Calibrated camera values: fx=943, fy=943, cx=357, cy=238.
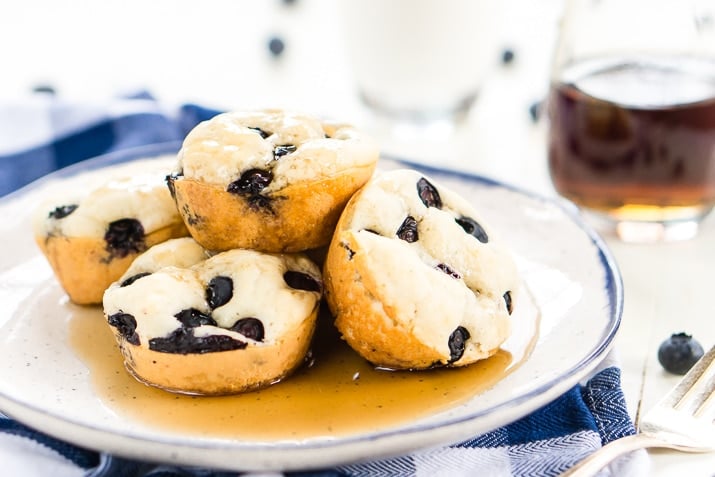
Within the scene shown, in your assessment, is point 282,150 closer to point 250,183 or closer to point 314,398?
point 250,183

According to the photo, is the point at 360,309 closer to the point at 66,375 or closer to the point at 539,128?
the point at 66,375

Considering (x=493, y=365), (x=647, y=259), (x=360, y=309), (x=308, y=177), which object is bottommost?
(x=647, y=259)

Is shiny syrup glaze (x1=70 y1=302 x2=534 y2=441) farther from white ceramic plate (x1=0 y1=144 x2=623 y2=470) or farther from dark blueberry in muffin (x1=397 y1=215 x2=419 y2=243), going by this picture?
dark blueberry in muffin (x1=397 y1=215 x2=419 y2=243)

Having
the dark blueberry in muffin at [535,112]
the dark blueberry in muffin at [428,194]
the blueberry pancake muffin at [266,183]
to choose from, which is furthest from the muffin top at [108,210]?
the dark blueberry in muffin at [535,112]

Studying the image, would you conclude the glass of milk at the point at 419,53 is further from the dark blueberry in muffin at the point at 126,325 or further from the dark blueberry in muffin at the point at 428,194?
the dark blueberry in muffin at the point at 126,325

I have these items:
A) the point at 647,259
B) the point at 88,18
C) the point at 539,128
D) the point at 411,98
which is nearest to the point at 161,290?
the point at 647,259

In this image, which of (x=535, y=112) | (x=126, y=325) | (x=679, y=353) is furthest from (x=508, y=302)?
(x=535, y=112)

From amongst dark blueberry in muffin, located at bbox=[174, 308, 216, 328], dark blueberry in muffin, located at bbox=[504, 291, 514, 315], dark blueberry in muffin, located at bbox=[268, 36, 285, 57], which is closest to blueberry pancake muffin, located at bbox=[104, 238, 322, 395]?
dark blueberry in muffin, located at bbox=[174, 308, 216, 328]
